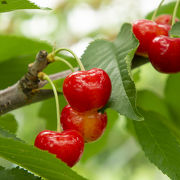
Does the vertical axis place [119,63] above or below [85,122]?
above

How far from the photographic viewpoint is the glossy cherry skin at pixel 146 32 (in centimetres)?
138

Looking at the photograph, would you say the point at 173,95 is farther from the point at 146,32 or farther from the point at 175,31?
the point at 175,31

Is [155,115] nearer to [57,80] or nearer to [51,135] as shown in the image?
[57,80]

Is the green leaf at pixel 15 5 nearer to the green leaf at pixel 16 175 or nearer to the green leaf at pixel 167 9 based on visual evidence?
the green leaf at pixel 16 175

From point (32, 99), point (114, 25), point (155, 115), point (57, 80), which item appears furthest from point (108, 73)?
point (114, 25)

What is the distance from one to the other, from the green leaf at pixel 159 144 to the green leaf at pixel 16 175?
1.54 feet

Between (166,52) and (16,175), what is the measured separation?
0.65 meters

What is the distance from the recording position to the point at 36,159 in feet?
2.87

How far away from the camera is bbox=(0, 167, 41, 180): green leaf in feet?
3.26

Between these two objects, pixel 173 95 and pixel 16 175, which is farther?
pixel 173 95

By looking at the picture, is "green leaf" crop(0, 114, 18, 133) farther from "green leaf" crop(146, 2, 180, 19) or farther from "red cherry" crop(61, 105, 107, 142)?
"green leaf" crop(146, 2, 180, 19)

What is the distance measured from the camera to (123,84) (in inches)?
42.5

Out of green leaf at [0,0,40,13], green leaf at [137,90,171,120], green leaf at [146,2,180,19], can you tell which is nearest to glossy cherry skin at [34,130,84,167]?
green leaf at [0,0,40,13]

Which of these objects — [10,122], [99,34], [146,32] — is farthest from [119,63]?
[99,34]
